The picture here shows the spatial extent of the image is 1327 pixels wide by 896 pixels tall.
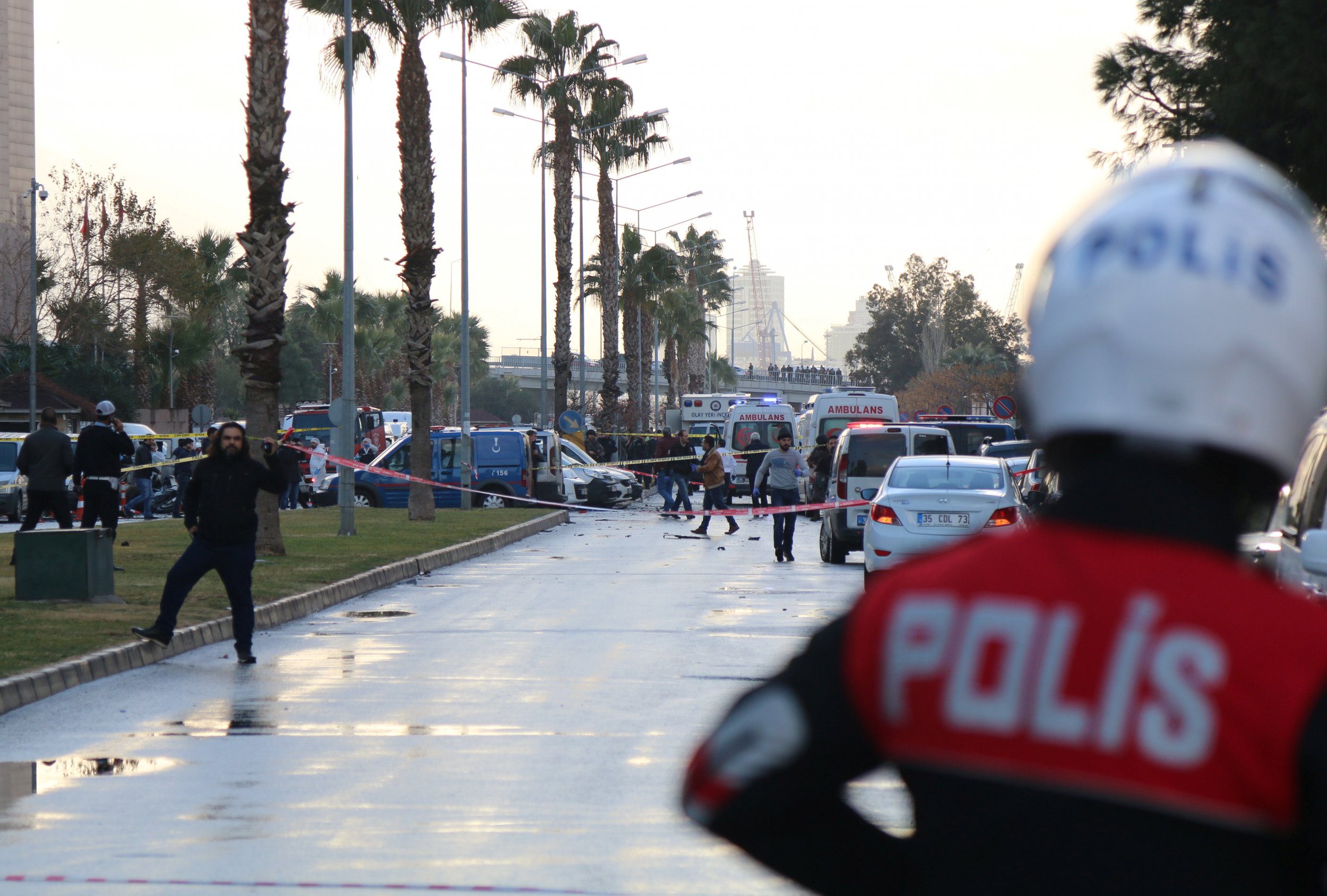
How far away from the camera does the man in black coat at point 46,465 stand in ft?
60.1

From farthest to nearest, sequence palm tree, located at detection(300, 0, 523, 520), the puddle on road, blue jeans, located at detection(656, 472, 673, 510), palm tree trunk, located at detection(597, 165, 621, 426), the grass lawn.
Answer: palm tree trunk, located at detection(597, 165, 621, 426), blue jeans, located at detection(656, 472, 673, 510), palm tree, located at detection(300, 0, 523, 520), the grass lawn, the puddle on road

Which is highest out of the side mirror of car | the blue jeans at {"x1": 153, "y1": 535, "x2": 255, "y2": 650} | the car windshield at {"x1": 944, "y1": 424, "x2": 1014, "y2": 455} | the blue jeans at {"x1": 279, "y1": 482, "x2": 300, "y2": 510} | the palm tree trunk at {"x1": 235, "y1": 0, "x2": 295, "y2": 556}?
the palm tree trunk at {"x1": 235, "y1": 0, "x2": 295, "y2": 556}

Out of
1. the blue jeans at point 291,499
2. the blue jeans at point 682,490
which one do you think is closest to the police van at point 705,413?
the blue jeans at point 682,490

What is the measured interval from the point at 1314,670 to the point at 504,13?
3197 centimetres

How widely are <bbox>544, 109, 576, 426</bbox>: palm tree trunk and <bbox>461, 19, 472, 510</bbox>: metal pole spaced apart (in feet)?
22.1

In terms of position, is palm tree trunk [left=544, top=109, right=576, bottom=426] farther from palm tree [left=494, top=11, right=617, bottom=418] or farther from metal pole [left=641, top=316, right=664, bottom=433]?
metal pole [left=641, top=316, right=664, bottom=433]

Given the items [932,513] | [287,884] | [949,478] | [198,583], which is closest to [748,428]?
[949,478]

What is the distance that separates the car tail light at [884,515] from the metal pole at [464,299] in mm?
16560

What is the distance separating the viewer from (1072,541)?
5.31 ft

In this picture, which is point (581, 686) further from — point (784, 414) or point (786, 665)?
point (784, 414)

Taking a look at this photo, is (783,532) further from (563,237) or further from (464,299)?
(563,237)

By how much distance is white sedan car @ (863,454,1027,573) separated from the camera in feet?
57.5

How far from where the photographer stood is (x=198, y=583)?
17125 millimetres

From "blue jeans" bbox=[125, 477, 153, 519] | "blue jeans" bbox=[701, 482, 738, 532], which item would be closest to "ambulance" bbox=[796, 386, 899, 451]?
"blue jeans" bbox=[701, 482, 738, 532]
